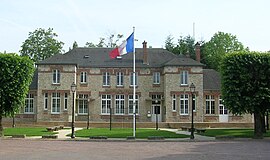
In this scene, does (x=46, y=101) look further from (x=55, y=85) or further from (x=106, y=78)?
(x=106, y=78)

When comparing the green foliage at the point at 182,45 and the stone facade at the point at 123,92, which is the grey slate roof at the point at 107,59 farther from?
the green foliage at the point at 182,45

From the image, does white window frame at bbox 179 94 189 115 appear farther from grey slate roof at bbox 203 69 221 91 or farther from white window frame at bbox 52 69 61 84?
white window frame at bbox 52 69 61 84

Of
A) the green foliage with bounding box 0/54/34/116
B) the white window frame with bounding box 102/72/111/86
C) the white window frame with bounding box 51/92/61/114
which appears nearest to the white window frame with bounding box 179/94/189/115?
the white window frame with bounding box 102/72/111/86

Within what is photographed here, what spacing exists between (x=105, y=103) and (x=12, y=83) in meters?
21.5

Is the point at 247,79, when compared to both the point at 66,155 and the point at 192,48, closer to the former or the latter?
the point at 66,155

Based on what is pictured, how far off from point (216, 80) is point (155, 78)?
27.6ft

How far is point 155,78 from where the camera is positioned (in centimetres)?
5141

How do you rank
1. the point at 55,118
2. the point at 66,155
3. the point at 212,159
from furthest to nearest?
the point at 55,118
the point at 66,155
the point at 212,159

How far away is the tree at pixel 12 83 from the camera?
29.8 m

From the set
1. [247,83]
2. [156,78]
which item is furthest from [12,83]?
[156,78]

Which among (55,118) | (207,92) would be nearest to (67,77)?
(55,118)

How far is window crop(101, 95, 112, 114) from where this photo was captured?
5038cm

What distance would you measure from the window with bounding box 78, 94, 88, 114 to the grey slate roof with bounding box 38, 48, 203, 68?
13.2ft

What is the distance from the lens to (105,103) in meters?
50.7
